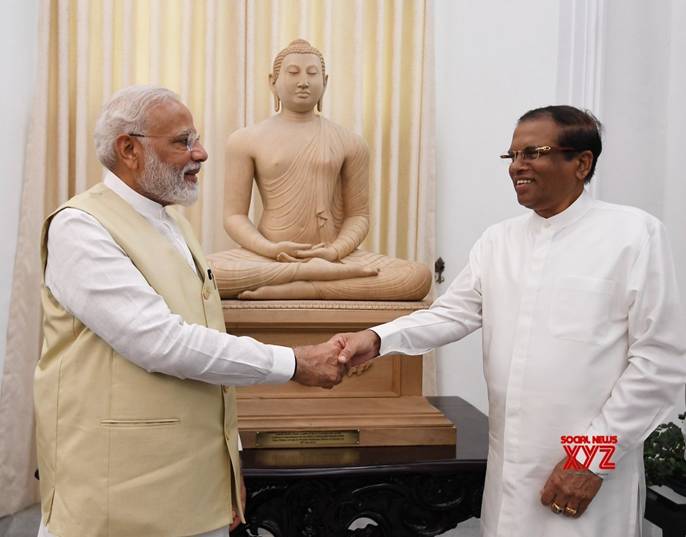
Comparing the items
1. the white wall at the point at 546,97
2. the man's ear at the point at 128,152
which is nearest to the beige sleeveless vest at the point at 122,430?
the man's ear at the point at 128,152

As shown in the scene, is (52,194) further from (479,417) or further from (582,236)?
(582,236)

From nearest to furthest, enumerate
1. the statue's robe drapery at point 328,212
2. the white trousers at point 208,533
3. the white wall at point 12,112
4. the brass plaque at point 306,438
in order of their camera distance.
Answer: the white trousers at point 208,533 → the brass plaque at point 306,438 → the statue's robe drapery at point 328,212 → the white wall at point 12,112

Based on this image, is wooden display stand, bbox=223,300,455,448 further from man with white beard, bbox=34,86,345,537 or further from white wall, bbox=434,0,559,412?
white wall, bbox=434,0,559,412

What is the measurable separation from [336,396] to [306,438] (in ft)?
0.92

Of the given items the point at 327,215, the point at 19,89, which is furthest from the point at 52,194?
the point at 327,215

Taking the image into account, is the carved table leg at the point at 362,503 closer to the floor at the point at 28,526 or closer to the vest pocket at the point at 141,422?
the vest pocket at the point at 141,422

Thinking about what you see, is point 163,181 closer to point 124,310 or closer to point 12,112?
point 124,310

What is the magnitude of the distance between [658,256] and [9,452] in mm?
3411

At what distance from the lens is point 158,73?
4.21 metres

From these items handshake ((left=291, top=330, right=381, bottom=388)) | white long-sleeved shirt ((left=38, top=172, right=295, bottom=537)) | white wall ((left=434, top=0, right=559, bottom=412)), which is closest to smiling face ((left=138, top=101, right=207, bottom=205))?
white long-sleeved shirt ((left=38, top=172, right=295, bottom=537))

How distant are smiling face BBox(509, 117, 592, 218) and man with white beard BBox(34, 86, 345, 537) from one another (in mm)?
775

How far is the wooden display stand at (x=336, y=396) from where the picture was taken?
96.3 inches

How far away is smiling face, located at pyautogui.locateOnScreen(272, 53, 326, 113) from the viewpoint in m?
3.10

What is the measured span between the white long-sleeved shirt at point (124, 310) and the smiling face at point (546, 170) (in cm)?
86
